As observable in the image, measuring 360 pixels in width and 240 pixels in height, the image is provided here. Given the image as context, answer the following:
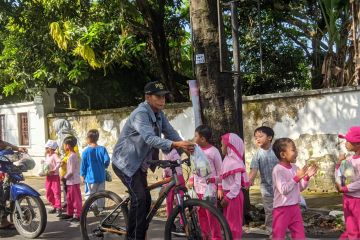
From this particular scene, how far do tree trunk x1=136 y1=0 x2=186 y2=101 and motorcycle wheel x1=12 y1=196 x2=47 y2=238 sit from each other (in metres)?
7.57

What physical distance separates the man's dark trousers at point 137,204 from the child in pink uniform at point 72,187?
307 cm

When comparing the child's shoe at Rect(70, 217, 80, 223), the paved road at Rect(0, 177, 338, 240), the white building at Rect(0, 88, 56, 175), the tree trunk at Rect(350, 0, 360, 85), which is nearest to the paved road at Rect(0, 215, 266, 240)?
the paved road at Rect(0, 177, 338, 240)

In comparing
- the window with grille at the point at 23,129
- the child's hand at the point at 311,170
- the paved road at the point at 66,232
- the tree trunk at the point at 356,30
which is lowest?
the paved road at the point at 66,232

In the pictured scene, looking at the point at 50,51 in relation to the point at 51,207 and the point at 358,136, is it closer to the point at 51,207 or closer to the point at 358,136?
the point at 51,207

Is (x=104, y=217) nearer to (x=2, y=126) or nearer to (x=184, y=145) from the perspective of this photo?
(x=184, y=145)

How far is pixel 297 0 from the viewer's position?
1409 centimetres

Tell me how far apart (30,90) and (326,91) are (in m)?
8.62

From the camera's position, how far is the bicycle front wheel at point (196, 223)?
461 cm

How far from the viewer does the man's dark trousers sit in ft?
16.7

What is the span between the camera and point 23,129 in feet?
51.8

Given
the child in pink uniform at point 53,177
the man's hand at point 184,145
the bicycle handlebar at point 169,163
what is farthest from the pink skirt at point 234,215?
the child in pink uniform at point 53,177

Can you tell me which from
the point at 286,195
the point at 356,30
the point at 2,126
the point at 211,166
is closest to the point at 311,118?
the point at 356,30

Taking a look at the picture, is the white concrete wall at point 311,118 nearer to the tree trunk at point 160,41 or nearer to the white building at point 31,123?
the tree trunk at point 160,41

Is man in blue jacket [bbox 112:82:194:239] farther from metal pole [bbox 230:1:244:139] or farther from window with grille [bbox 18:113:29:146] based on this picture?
window with grille [bbox 18:113:29:146]
